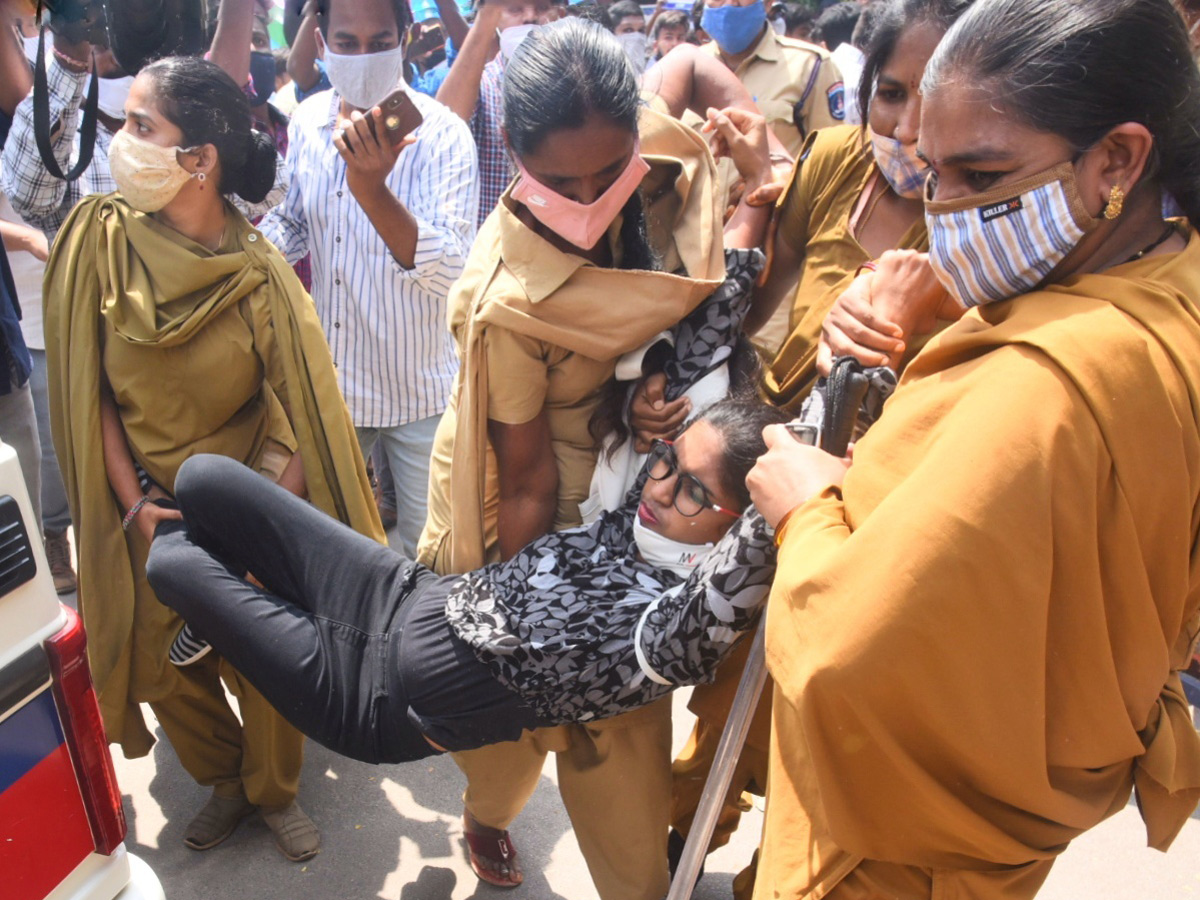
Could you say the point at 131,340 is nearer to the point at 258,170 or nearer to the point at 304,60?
the point at 258,170

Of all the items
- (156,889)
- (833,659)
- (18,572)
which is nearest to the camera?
(833,659)

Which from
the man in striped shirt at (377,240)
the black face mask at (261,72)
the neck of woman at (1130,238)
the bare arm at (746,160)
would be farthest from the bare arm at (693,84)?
the black face mask at (261,72)

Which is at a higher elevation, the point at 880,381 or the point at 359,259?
the point at 880,381

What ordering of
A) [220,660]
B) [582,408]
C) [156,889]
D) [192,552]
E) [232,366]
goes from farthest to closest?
[220,660] < [232,366] < [192,552] < [582,408] < [156,889]

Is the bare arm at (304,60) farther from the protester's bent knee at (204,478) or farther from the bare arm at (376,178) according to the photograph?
the protester's bent knee at (204,478)

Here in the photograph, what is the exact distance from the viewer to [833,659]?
1241mm

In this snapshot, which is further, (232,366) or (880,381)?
(232,366)

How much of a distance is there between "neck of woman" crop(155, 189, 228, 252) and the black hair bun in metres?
0.11

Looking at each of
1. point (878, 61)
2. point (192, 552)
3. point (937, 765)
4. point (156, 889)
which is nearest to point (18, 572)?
point (156, 889)

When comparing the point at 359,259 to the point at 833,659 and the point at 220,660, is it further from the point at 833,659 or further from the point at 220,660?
the point at 833,659

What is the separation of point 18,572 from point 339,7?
2522 millimetres

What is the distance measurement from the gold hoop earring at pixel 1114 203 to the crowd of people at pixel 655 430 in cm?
2

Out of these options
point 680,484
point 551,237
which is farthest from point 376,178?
point 680,484

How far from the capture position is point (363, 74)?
11.3 feet
